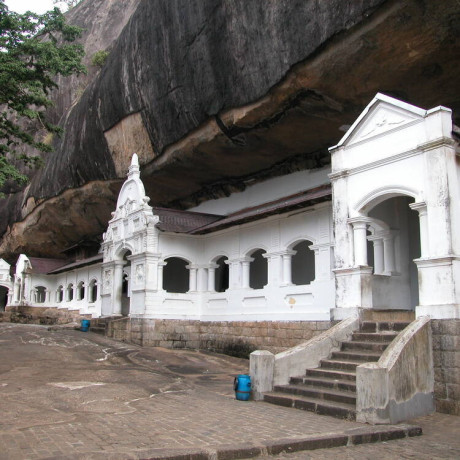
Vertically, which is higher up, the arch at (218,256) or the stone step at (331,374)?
the arch at (218,256)

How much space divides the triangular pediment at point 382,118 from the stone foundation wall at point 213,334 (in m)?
5.99

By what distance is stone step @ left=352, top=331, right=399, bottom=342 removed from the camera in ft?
30.7

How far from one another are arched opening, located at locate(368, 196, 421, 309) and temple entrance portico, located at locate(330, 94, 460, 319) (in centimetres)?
2

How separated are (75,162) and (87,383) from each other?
56.4 feet

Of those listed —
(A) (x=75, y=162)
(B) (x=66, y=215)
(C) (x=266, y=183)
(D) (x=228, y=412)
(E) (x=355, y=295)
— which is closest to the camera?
(D) (x=228, y=412)

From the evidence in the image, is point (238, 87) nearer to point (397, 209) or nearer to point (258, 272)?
point (397, 209)

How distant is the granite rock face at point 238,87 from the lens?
12.2 m

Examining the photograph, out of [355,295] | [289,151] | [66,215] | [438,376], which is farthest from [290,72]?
[66,215]

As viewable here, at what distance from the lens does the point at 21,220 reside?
3378 cm

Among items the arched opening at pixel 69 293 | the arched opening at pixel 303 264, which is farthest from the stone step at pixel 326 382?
the arched opening at pixel 69 293

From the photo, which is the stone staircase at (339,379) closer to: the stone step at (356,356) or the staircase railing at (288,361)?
the stone step at (356,356)

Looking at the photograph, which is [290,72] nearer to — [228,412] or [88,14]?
[228,412]

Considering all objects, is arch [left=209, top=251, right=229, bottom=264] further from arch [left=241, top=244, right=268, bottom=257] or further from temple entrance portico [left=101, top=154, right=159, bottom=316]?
temple entrance portico [left=101, top=154, right=159, bottom=316]

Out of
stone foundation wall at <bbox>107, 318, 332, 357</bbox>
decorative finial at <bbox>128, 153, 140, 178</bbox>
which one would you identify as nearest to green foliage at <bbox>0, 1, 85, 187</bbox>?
decorative finial at <bbox>128, 153, 140, 178</bbox>
